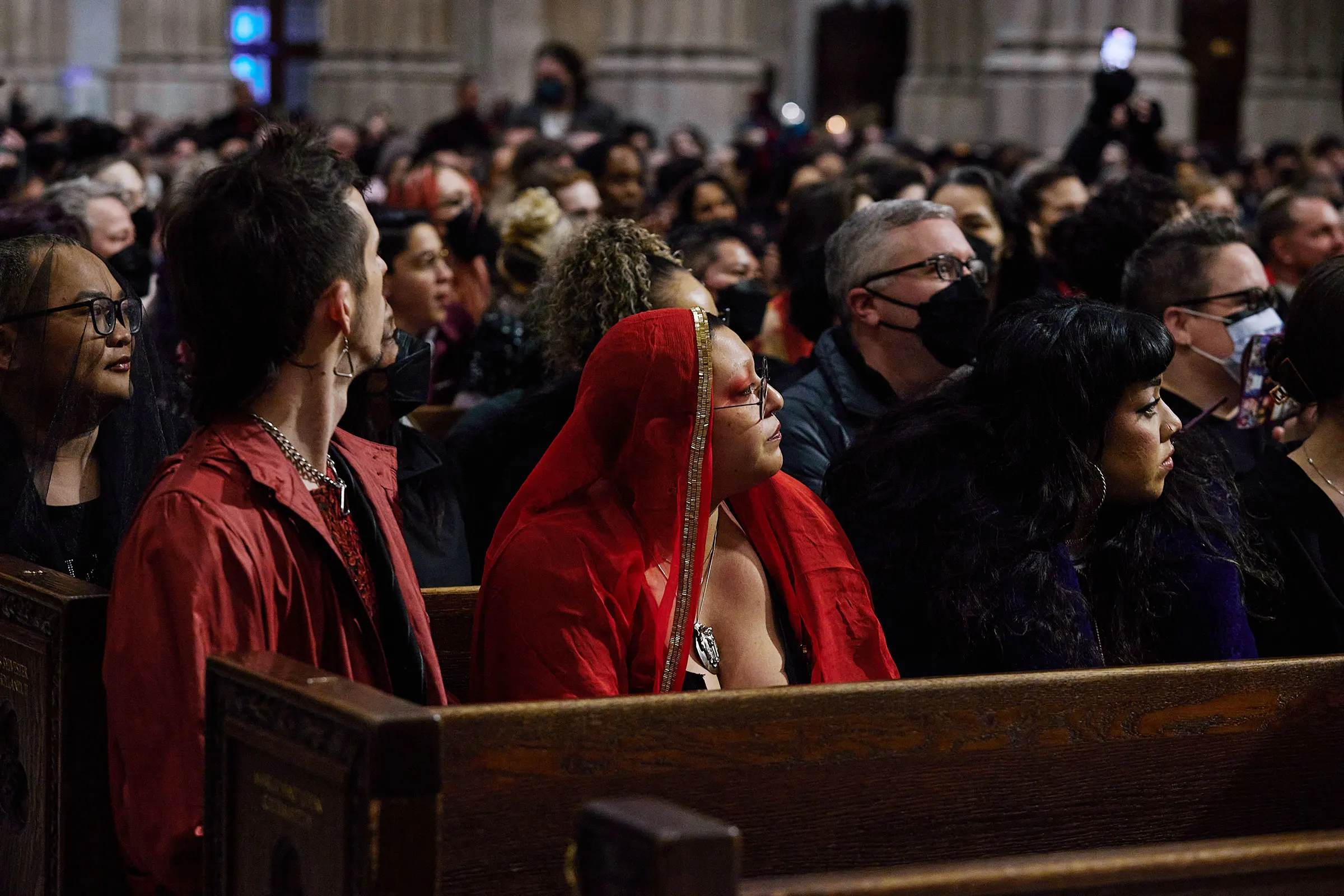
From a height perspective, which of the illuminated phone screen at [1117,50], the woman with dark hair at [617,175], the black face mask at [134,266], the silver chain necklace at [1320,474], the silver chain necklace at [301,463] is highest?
the illuminated phone screen at [1117,50]

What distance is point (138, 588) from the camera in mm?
2777

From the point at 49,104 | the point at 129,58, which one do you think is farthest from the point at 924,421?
the point at 49,104

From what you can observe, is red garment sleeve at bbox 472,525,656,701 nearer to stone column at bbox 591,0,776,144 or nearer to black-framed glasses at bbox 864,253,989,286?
black-framed glasses at bbox 864,253,989,286

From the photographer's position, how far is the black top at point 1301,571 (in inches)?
154

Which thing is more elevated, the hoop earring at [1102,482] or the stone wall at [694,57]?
the stone wall at [694,57]

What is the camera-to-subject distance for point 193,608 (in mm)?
2756

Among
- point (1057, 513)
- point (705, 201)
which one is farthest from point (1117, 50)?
point (1057, 513)

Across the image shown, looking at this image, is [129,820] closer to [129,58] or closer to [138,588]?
[138,588]

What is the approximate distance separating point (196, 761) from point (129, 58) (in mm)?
27342

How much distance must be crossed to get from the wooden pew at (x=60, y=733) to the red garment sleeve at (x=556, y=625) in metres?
0.63

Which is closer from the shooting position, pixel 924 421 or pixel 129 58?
pixel 924 421

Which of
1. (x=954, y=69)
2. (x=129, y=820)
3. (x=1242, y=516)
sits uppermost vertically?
(x=954, y=69)

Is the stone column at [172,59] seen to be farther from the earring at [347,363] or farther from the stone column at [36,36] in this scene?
the earring at [347,363]

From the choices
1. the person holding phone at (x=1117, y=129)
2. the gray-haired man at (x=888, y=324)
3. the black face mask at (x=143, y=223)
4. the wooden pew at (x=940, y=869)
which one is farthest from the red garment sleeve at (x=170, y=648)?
the person holding phone at (x=1117, y=129)
